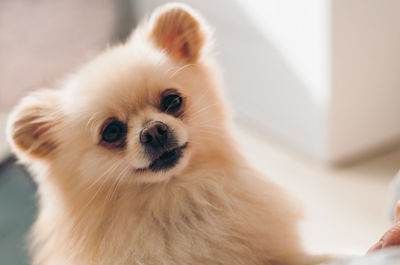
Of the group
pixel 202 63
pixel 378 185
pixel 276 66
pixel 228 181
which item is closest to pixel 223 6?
pixel 276 66

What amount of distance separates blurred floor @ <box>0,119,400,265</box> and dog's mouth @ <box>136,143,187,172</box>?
Answer: 594 mm

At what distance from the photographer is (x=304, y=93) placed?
2609mm

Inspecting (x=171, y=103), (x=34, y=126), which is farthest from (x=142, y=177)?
(x=34, y=126)

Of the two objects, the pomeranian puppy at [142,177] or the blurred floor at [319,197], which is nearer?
the pomeranian puppy at [142,177]

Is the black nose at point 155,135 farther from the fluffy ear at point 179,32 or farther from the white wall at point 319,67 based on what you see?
the white wall at point 319,67

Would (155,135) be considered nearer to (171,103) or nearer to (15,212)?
(171,103)

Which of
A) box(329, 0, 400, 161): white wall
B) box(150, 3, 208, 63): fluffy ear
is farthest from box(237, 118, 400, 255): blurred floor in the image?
box(150, 3, 208, 63): fluffy ear

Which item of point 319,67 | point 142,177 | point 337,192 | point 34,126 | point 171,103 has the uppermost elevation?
point 34,126

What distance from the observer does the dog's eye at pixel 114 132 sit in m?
1.11

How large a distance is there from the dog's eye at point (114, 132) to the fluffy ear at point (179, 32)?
0.87ft

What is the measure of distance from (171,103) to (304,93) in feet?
5.20

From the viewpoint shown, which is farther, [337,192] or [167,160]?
[337,192]

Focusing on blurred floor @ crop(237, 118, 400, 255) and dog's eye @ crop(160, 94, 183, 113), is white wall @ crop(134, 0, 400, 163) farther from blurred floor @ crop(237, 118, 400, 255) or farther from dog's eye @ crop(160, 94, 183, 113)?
dog's eye @ crop(160, 94, 183, 113)

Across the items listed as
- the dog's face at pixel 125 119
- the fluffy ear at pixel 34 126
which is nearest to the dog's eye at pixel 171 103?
the dog's face at pixel 125 119
